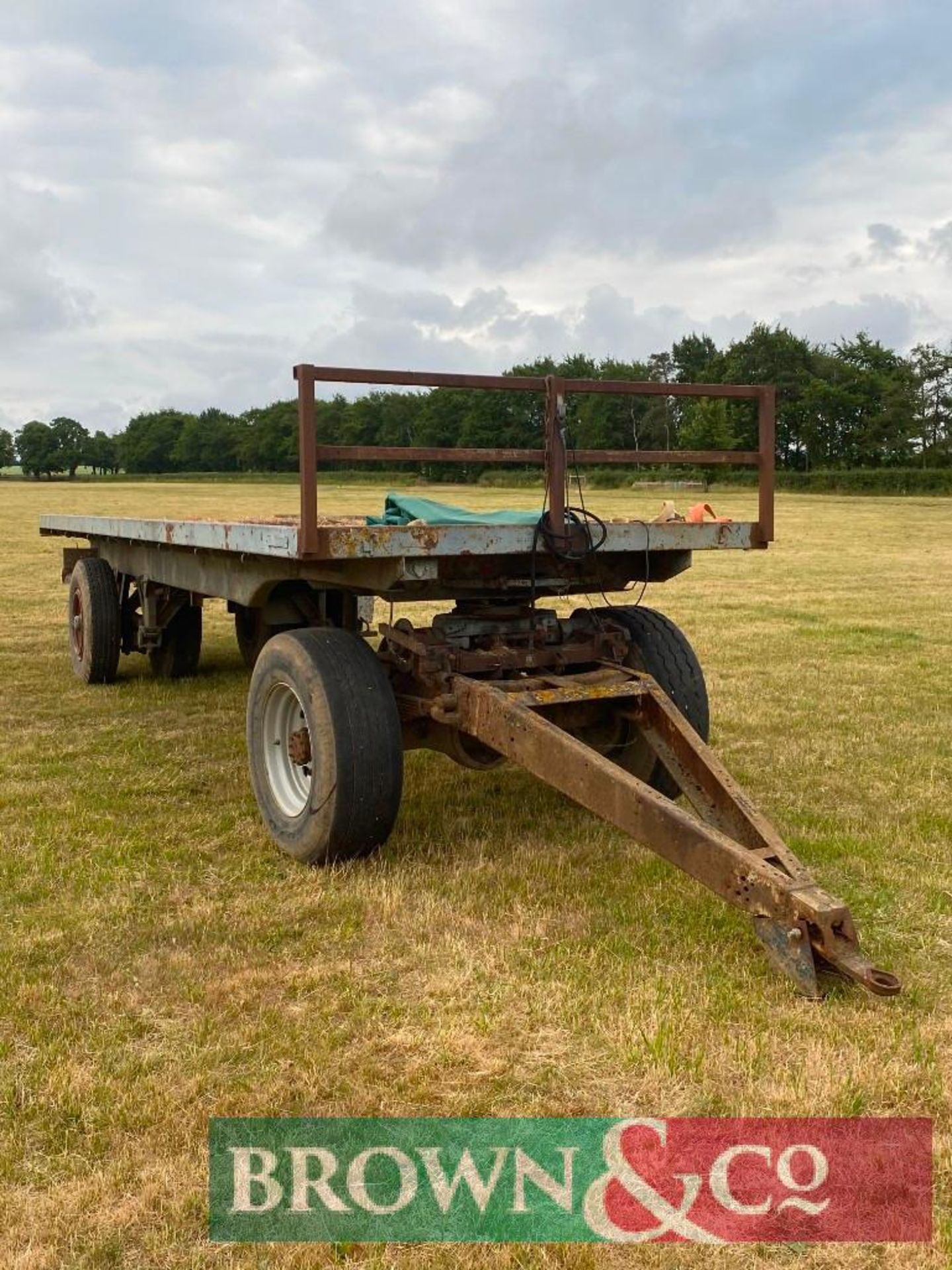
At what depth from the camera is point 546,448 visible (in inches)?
175

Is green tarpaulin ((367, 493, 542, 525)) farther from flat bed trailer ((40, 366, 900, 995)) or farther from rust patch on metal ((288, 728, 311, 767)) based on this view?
rust patch on metal ((288, 728, 311, 767))

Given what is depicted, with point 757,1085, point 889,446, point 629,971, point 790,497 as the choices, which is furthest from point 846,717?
point 889,446

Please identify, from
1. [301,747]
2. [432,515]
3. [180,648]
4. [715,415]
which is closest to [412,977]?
[301,747]

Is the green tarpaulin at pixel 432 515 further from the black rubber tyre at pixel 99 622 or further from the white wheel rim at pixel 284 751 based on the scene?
the black rubber tyre at pixel 99 622

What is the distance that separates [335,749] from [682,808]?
4.21 feet

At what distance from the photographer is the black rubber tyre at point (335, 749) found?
4.29 metres

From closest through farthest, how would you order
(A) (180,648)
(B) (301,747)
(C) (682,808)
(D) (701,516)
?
1. (C) (682,808)
2. (B) (301,747)
3. (D) (701,516)
4. (A) (180,648)

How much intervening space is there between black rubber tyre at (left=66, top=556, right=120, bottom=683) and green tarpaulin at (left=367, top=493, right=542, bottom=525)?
11.7 feet

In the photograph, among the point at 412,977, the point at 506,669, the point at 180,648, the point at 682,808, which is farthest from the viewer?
the point at 180,648

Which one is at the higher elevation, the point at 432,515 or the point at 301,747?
the point at 432,515

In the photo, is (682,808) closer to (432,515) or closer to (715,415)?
(432,515)

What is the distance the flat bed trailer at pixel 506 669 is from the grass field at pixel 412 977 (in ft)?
0.99

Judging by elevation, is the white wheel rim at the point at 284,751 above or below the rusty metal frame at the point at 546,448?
below

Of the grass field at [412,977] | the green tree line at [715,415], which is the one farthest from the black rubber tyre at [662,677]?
the green tree line at [715,415]
